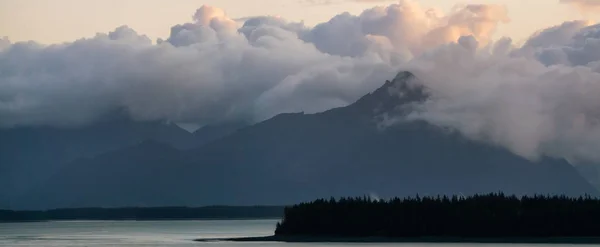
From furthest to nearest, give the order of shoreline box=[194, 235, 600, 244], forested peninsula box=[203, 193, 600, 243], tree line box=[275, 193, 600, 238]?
tree line box=[275, 193, 600, 238] → forested peninsula box=[203, 193, 600, 243] → shoreline box=[194, 235, 600, 244]

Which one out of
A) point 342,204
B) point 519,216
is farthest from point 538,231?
point 342,204

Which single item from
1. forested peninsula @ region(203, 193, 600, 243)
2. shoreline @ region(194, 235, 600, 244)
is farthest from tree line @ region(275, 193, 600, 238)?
shoreline @ region(194, 235, 600, 244)

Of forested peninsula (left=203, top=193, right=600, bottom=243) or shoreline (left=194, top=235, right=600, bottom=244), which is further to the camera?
forested peninsula (left=203, top=193, right=600, bottom=243)

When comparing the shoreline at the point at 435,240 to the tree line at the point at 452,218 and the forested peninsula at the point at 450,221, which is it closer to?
the forested peninsula at the point at 450,221

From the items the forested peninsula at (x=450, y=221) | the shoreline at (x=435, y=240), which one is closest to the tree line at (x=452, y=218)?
the forested peninsula at (x=450, y=221)

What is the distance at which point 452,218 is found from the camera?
182m

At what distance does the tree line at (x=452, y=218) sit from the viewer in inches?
6944

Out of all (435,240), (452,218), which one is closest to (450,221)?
(452,218)

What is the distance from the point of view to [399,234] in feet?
604

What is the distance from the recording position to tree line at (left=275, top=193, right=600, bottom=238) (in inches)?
6944

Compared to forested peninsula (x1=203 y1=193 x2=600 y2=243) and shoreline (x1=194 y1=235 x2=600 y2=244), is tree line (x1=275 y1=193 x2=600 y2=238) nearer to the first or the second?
forested peninsula (x1=203 y1=193 x2=600 y2=243)

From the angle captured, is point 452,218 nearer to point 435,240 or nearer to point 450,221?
point 450,221

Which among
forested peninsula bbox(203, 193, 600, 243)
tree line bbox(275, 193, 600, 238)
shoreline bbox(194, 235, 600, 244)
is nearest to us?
shoreline bbox(194, 235, 600, 244)

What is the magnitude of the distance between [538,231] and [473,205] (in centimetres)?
1084
